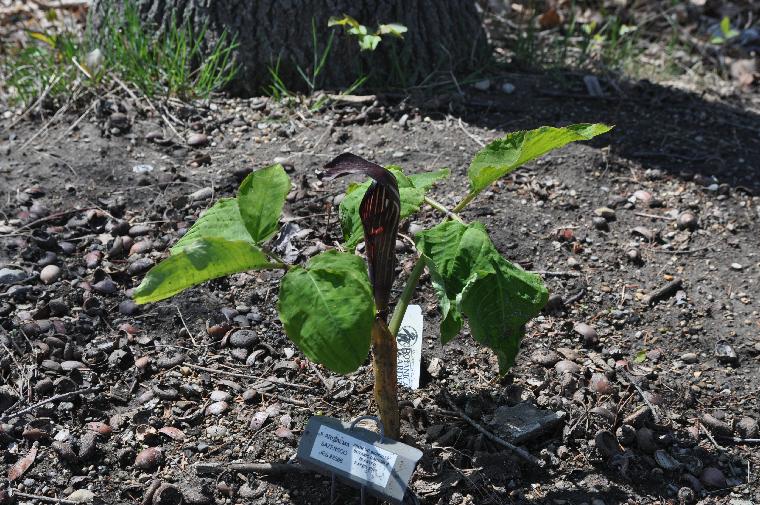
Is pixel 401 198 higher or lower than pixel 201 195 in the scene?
higher

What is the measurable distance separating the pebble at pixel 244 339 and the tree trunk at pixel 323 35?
1.43 meters

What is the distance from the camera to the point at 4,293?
238 cm

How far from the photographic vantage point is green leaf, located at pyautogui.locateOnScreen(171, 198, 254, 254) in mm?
1615

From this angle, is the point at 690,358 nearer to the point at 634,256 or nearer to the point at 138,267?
the point at 634,256

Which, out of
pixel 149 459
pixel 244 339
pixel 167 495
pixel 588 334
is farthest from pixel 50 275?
pixel 588 334

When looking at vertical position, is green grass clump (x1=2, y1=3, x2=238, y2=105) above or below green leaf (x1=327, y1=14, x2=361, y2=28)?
below

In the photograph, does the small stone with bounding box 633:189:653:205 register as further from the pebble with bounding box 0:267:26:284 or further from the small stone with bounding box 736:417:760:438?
the pebble with bounding box 0:267:26:284

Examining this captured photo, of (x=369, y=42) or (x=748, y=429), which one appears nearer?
(x=748, y=429)

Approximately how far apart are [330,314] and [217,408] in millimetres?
757

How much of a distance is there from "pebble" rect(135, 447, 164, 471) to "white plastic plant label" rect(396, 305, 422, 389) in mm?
598

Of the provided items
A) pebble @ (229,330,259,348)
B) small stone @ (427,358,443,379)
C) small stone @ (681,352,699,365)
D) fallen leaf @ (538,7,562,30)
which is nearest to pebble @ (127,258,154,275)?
pebble @ (229,330,259,348)

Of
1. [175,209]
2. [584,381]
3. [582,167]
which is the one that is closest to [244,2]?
[175,209]

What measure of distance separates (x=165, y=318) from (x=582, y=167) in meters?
1.53

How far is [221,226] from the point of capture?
164cm
